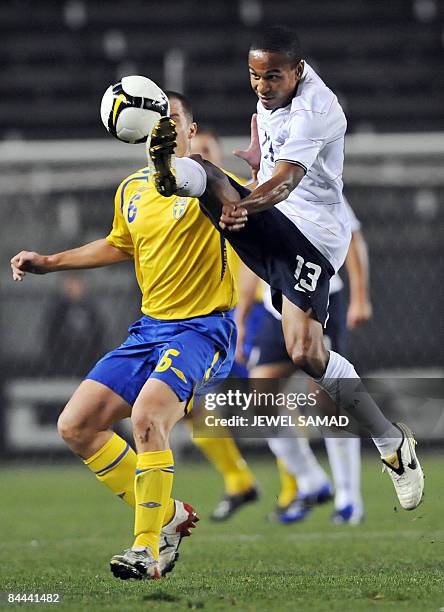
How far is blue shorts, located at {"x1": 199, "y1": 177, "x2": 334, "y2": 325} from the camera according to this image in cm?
502

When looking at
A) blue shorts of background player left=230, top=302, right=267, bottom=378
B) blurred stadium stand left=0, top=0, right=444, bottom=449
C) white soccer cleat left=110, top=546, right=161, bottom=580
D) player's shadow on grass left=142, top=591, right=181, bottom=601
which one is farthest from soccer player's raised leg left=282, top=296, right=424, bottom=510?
blurred stadium stand left=0, top=0, right=444, bottom=449

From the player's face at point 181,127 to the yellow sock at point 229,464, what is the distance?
2963mm

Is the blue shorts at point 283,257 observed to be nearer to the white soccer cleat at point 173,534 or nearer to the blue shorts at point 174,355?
the blue shorts at point 174,355

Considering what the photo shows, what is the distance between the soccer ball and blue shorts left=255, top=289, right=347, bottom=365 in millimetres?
2819

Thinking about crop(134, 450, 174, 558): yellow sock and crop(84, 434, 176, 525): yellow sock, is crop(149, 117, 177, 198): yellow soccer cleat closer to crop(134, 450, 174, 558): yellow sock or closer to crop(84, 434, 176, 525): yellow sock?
crop(134, 450, 174, 558): yellow sock

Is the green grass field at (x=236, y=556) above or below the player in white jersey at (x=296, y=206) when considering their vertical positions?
below

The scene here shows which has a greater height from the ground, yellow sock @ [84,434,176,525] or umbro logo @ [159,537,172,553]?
yellow sock @ [84,434,176,525]

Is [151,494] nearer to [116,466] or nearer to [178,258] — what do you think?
[116,466]

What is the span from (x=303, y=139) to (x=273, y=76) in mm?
314

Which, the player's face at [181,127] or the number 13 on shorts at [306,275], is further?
the player's face at [181,127]

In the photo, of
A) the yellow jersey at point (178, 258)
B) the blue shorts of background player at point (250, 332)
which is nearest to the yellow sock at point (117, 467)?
the yellow jersey at point (178, 258)

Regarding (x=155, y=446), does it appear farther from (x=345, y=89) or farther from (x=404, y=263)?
(x=345, y=89)

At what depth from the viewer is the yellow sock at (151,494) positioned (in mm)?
4621

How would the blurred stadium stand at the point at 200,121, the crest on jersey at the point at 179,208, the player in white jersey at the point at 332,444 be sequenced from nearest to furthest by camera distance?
the crest on jersey at the point at 179,208 → the player in white jersey at the point at 332,444 → the blurred stadium stand at the point at 200,121
